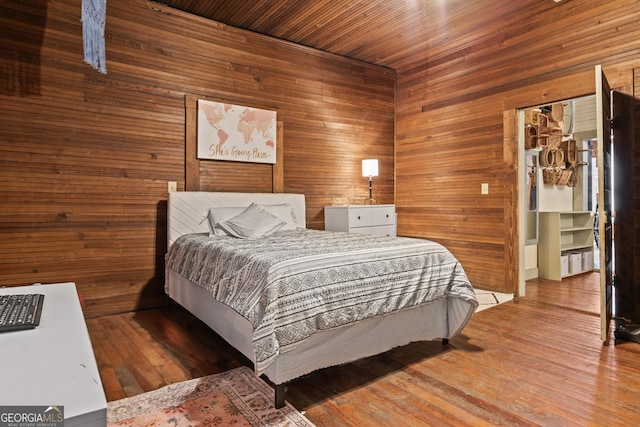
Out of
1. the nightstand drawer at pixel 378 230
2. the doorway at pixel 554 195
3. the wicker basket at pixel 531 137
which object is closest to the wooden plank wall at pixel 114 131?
the nightstand drawer at pixel 378 230

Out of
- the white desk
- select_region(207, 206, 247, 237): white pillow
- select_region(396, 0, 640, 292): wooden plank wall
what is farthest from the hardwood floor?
select_region(396, 0, 640, 292): wooden plank wall

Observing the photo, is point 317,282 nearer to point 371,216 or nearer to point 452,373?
point 452,373

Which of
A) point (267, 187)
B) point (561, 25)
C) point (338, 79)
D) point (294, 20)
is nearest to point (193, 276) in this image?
point (267, 187)

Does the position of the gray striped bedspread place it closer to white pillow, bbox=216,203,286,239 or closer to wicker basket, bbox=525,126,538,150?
white pillow, bbox=216,203,286,239

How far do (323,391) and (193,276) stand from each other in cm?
132

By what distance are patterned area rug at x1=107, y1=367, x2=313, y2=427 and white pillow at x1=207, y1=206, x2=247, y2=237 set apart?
1563 mm

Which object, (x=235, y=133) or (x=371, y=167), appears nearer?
(x=235, y=133)

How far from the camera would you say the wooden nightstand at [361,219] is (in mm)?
4375

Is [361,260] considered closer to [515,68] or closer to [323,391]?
[323,391]

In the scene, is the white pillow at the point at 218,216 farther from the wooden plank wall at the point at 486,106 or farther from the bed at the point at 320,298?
the wooden plank wall at the point at 486,106

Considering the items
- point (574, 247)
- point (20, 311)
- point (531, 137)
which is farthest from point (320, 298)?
point (574, 247)

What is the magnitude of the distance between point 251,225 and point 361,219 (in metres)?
1.58

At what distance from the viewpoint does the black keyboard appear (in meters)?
0.93

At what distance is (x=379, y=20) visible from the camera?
397 cm
